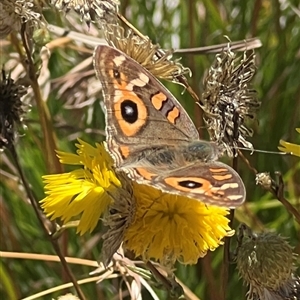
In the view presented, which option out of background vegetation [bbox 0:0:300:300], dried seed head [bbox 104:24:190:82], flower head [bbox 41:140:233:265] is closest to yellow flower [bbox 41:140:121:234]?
flower head [bbox 41:140:233:265]

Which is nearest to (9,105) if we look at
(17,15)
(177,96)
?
(17,15)

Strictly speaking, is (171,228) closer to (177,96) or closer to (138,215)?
(138,215)

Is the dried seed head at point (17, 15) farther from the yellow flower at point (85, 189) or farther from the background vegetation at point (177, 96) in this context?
the background vegetation at point (177, 96)

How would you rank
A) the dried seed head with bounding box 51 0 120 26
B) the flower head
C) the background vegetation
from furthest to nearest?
1. the background vegetation
2. the dried seed head with bounding box 51 0 120 26
3. the flower head

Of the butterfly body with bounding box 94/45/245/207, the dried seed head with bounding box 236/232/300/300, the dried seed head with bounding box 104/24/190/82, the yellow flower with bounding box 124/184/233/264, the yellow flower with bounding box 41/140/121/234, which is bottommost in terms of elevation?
the dried seed head with bounding box 236/232/300/300

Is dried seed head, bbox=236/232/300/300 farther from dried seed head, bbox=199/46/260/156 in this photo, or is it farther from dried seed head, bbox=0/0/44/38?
dried seed head, bbox=0/0/44/38

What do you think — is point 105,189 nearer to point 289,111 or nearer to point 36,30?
point 36,30
